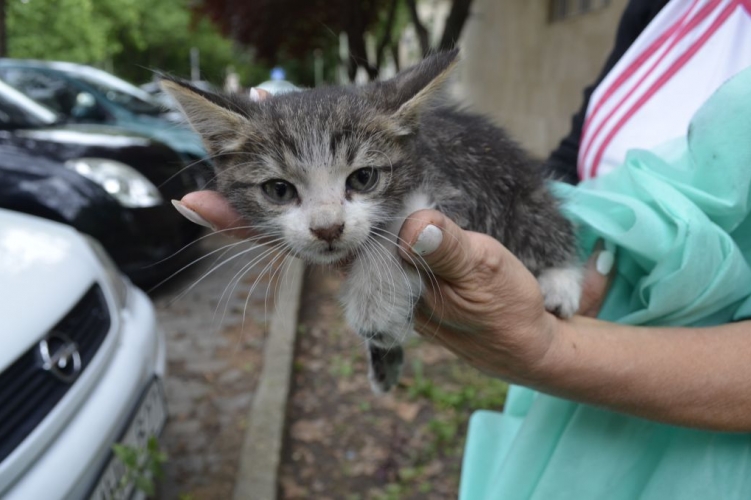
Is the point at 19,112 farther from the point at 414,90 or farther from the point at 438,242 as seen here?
the point at 438,242

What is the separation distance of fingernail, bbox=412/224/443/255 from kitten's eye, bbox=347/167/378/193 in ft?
1.26

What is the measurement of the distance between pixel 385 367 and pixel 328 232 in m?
0.84

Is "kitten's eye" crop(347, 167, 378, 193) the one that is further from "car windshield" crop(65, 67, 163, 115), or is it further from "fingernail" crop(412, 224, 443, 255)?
"car windshield" crop(65, 67, 163, 115)

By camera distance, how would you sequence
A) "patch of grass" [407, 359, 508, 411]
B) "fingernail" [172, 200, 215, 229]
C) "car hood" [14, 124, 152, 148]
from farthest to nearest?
1. "car hood" [14, 124, 152, 148]
2. "patch of grass" [407, 359, 508, 411]
3. "fingernail" [172, 200, 215, 229]

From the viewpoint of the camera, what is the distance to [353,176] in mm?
1694

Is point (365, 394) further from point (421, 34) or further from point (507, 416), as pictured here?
point (421, 34)

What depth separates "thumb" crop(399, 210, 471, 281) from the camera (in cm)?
135

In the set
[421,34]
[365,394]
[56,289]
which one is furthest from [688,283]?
[421,34]

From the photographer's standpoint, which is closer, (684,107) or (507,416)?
(684,107)

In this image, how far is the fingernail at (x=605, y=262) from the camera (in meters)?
1.87

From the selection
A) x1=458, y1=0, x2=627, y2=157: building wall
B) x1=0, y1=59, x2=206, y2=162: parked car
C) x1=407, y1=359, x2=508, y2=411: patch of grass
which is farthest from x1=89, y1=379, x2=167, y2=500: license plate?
x1=458, y1=0, x2=627, y2=157: building wall

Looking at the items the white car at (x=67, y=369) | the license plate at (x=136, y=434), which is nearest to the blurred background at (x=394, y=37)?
the white car at (x=67, y=369)

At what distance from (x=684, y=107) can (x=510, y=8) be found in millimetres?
11600

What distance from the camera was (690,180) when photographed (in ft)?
5.31
